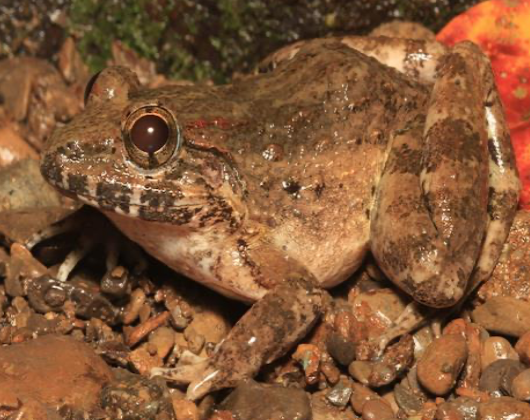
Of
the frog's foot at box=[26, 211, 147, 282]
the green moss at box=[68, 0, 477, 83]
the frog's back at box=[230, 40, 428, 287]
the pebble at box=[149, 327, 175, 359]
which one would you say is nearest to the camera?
the frog's back at box=[230, 40, 428, 287]

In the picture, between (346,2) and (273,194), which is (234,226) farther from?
(346,2)

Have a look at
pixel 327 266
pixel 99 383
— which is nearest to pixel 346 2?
pixel 327 266

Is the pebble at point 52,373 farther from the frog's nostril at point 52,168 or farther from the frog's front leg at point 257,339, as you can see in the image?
the frog's nostril at point 52,168

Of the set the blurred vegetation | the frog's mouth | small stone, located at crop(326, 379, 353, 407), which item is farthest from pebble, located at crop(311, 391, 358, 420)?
the blurred vegetation

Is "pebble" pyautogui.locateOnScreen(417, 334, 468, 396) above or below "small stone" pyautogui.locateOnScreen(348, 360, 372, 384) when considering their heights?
above

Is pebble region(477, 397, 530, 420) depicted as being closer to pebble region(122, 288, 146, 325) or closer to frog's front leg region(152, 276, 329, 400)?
frog's front leg region(152, 276, 329, 400)

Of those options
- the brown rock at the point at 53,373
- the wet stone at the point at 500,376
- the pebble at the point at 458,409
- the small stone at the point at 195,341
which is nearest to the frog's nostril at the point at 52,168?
the brown rock at the point at 53,373

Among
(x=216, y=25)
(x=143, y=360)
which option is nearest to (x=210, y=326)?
(x=143, y=360)
